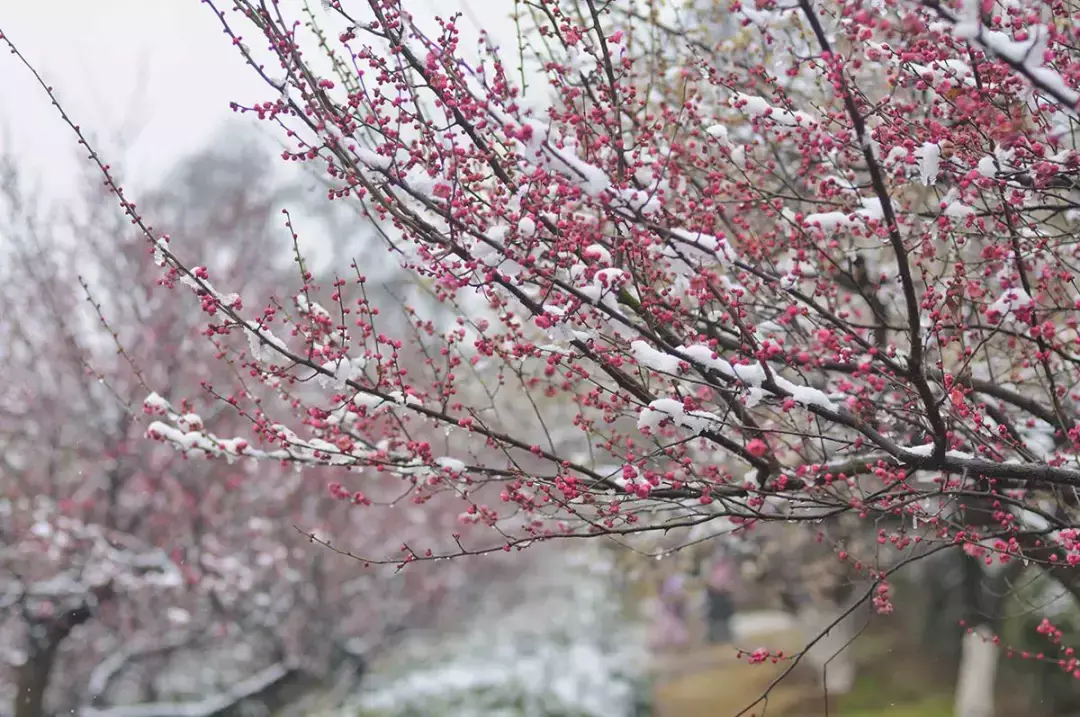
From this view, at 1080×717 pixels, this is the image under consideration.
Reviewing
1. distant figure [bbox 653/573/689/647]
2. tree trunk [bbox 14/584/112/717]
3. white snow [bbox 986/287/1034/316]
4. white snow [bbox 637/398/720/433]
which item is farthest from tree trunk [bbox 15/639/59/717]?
distant figure [bbox 653/573/689/647]

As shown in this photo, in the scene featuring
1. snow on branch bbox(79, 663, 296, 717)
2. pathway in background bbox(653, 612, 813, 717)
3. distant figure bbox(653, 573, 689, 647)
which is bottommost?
snow on branch bbox(79, 663, 296, 717)

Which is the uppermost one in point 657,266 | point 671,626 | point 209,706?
point 671,626

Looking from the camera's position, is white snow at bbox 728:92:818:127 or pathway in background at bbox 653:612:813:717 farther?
pathway in background at bbox 653:612:813:717

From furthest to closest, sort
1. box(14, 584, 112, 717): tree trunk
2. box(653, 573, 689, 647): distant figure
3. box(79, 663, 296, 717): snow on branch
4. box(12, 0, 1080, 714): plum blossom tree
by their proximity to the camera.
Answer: box(653, 573, 689, 647): distant figure → box(79, 663, 296, 717): snow on branch → box(14, 584, 112, 717): tree trunk → box(12, 0, 1080, 714): plum blossom tree

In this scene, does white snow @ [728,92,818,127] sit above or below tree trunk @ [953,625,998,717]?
above

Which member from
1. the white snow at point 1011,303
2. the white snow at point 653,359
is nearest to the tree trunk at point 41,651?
the white snow at point 653,359

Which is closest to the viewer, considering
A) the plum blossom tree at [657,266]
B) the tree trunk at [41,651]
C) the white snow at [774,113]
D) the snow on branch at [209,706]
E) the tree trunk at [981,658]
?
the plum blossom tree at [657,266]

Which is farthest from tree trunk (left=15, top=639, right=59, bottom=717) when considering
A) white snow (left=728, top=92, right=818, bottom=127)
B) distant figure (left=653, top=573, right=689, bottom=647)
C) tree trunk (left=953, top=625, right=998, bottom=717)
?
distant figure (left=653, top=573, right=689, bottom=647)

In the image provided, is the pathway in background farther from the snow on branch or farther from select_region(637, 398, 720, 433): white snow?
select_region(637, 398, 720, 433): white snow

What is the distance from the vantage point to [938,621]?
15.5 meters

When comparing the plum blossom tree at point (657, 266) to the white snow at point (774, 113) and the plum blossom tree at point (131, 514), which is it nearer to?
the white snow at point (774, 113)

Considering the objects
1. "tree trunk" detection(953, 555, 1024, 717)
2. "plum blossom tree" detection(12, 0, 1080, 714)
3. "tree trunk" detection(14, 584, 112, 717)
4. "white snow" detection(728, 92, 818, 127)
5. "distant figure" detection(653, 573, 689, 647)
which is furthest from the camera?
"distant figure" detection(653, 573, 689, 647)

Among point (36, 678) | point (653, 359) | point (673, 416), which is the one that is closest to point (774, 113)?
point (653, 359)

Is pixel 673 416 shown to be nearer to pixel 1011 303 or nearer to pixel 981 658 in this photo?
pixel 1011 303
